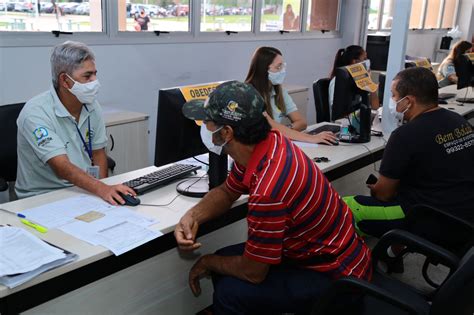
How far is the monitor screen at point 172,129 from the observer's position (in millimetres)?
1835

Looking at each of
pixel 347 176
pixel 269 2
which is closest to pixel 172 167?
pixel 347 176

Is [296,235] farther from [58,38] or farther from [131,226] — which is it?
[58,38]

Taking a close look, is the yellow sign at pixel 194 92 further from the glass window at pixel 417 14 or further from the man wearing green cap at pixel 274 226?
the glass window at pixel 417 14

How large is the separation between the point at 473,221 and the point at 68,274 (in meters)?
1.70

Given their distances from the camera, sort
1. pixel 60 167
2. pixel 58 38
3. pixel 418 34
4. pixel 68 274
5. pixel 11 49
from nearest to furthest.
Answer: pixel 68 274, pixel 60 167, pixel 11 49, pixel 58 38, pixel 418 34

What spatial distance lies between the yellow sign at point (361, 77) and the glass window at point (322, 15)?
295 cm

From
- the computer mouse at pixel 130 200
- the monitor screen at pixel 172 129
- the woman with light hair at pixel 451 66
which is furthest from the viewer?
the woman with light hair at pixel 451 66

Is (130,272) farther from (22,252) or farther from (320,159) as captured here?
(320,159)

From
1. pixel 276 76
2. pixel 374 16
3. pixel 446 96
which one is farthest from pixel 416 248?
pixel 374 16

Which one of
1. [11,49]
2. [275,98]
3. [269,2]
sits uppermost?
Result: [269,2]

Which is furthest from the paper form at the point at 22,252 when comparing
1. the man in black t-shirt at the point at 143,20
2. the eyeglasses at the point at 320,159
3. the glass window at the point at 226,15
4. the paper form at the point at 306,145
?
the glass window at the point at 226,15

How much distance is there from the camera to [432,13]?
8398 mm

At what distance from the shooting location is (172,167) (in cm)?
213

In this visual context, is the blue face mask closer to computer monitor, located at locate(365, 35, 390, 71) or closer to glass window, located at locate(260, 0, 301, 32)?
glass window, located at locate(260, 0, 301, 32)
